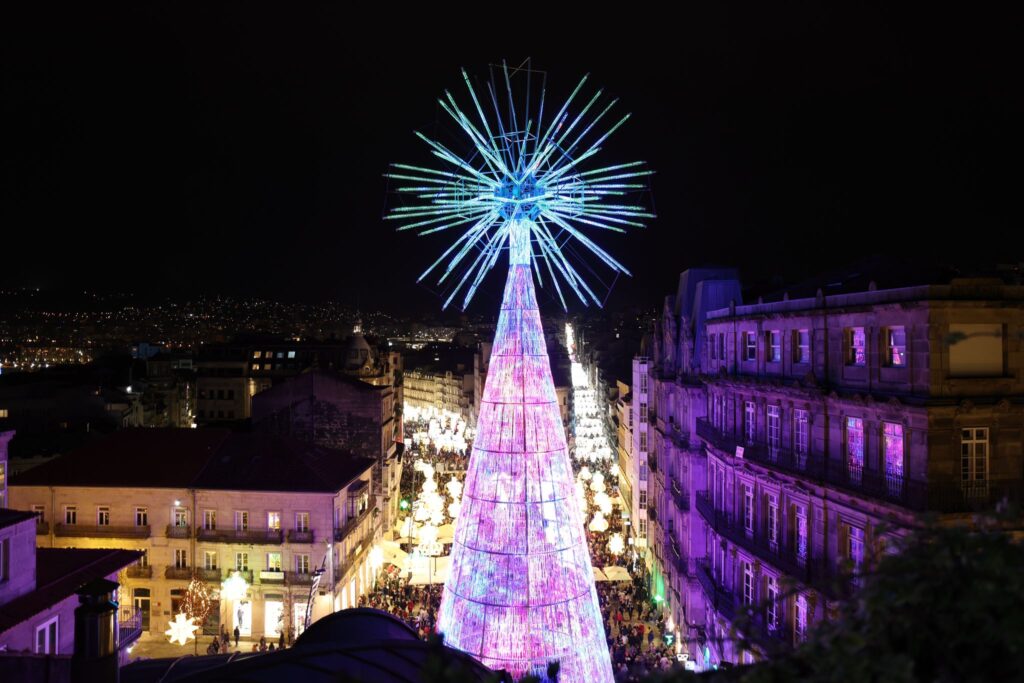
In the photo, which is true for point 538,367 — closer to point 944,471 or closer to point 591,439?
point 944,471

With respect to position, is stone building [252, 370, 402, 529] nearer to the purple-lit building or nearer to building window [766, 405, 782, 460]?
the purple-lit building

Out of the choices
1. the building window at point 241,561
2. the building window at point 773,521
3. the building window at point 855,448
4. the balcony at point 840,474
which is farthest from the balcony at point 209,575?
the building window at point 855,448

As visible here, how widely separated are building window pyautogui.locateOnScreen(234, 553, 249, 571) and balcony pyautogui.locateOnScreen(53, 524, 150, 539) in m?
5.12

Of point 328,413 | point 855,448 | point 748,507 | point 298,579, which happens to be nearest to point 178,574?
point 298,579

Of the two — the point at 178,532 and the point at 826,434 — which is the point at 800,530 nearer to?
the point at 826,434

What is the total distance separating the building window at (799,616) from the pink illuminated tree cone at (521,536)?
7210mm

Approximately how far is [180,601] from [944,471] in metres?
38.0

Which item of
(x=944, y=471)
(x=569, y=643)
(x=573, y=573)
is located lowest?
(x=569, y=643)

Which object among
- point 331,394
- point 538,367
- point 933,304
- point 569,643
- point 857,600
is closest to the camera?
point 857,600

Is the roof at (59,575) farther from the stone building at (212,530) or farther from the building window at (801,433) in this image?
the building window at (801,433)

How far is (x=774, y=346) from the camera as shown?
27.6 meters

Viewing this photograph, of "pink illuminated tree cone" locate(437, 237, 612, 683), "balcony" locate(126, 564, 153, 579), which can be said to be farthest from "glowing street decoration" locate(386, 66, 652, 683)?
"balcony" locate(126, 564, 153, 579)

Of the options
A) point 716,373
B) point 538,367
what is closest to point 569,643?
point 538,367

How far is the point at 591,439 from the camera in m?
95.9
